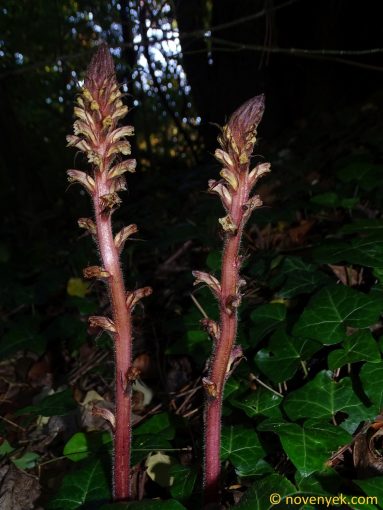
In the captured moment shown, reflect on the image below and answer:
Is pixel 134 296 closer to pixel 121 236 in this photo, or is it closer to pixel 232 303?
pixel 121 236

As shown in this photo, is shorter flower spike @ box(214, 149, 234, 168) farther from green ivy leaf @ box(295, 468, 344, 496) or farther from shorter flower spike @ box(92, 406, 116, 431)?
green ivy leaf @ box(295, 468, 344, 496)

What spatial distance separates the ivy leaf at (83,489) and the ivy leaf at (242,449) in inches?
16.5

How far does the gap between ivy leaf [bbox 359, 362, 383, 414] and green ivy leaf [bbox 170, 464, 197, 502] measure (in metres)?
0.64

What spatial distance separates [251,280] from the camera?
2.70 meters

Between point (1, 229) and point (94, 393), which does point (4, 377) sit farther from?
point (1, 229)

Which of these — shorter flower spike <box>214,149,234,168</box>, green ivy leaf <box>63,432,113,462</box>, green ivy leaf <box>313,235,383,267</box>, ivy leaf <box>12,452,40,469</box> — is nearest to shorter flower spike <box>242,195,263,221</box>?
shorter flower spike <box>214,149,234,168</box>

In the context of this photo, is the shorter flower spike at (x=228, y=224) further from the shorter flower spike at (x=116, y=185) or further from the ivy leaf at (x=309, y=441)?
the ivy leaf at (x=309, y=441)

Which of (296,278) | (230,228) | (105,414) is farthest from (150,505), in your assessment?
(296,278)

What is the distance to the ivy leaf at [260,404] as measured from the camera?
1708mm

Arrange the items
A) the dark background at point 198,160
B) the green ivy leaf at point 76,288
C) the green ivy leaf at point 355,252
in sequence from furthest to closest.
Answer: the green ivy leaf at point 76,288 → the dark background at point 198,160 → the green ivy leaf at point 355,252

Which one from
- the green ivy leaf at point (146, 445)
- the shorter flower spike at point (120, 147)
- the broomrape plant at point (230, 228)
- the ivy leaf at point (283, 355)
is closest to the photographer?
the broomrape plant at point (230, 228)

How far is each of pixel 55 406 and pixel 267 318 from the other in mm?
1014

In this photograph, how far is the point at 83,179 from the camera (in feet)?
4.17

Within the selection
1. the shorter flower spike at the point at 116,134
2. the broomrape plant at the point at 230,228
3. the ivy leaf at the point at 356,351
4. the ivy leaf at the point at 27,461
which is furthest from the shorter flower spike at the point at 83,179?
the ivy leaf at the point at 27,461
